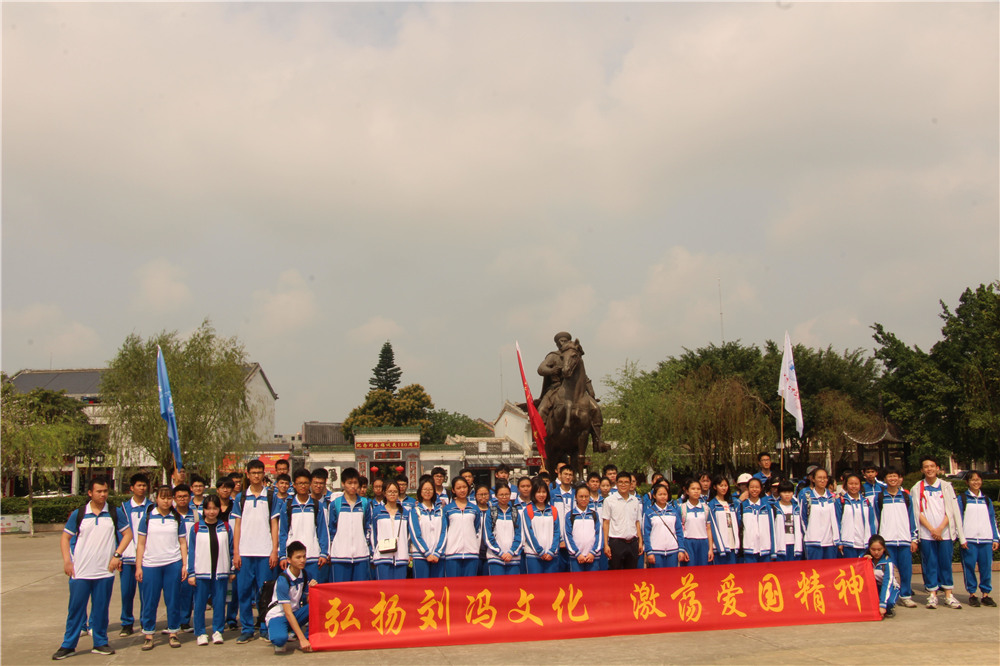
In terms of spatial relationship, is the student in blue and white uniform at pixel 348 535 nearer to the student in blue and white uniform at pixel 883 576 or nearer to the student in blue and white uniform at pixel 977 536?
the student in blue and white uniform at pixel 883 576

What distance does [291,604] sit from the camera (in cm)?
652

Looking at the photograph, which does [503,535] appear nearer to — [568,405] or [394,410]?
[568,405]

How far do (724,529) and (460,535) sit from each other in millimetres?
2865

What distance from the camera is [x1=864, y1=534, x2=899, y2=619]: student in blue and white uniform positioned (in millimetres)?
7539

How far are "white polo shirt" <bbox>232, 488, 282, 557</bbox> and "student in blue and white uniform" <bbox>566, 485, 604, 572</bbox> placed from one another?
9.21 feet

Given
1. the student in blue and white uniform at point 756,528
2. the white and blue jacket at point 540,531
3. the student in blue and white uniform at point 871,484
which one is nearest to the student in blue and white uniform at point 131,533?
the white and blue jacket at point 540,531

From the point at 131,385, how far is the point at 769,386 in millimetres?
27768

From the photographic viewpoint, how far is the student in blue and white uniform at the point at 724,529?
8016 mm

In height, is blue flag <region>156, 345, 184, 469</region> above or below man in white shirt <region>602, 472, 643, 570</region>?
above

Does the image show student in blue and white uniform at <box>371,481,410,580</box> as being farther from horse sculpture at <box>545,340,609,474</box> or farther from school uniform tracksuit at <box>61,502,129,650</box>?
horse sculpture at <box>545,340,609,474</box>

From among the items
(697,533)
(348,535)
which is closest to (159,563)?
(348,535)

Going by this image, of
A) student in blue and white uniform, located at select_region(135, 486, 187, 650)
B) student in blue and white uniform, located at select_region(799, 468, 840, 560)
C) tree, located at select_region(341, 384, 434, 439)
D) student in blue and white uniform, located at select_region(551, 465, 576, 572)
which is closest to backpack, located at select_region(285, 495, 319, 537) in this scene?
student in blue and white uniform, located at select_region(135, 486, 187, 650)

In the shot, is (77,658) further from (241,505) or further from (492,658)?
(492,658)

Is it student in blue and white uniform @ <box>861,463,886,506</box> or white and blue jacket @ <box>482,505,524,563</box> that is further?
student in blue and white uniform @ <box>861,463,886,506</box>
